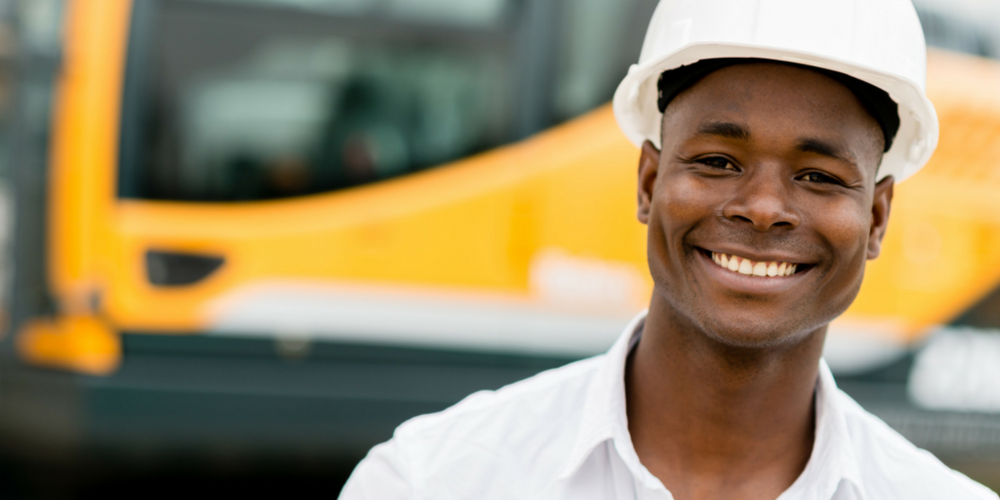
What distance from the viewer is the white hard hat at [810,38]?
1.35m

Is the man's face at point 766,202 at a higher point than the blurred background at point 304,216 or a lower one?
higher

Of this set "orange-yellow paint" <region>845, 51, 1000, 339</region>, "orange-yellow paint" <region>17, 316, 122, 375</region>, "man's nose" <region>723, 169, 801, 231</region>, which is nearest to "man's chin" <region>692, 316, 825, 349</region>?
"man's nose" <region>723, 169, 801, 231</region>

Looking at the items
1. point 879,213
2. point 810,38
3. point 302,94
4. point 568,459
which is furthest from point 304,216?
point 810,38

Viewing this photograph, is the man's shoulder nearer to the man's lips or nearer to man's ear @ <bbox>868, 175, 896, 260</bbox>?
the man's lips

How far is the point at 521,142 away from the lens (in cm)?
382

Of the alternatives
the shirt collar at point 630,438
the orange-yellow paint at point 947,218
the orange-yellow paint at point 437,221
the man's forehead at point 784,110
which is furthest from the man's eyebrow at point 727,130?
the orange-yellow paint at point 947,218

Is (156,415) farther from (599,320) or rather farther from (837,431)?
(837,431)

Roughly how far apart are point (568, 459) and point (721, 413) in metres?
0.27

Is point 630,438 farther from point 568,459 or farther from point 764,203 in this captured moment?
point 764,203

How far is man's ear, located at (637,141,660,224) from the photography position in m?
1.59

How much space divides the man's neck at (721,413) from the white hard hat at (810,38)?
42cm

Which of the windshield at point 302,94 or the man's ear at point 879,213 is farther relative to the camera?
the windshield at point 302,94

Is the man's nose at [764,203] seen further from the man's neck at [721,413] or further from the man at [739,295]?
the man's neck at [721,413]

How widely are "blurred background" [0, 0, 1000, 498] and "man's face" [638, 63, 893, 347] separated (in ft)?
7.74
